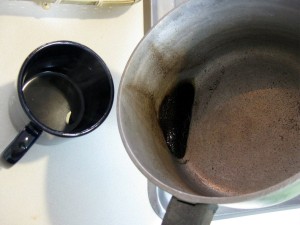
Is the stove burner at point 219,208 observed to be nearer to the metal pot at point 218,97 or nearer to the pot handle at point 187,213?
the metal pot at point 218,97

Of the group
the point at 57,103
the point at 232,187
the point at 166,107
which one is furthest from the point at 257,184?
the point at 57,103

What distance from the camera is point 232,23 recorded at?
0.63 meters

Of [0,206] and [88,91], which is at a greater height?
[88,91]

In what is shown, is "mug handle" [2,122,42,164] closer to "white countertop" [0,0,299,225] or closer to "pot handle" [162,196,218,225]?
"white countertop" [0,0,299,225]

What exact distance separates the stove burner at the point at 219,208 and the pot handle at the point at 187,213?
6.5 inches

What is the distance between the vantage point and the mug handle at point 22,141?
1.86 ft

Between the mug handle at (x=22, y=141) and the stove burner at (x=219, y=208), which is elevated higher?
the mug handle at (x=22, y=141)

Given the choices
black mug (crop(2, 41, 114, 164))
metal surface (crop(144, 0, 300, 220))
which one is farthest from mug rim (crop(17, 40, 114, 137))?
metal surface (crop(144, 0, 300, 220))

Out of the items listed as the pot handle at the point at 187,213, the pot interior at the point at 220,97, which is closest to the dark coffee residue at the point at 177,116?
the pot interior at the point at 220,97

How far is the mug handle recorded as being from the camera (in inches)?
22.4

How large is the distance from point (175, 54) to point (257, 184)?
198mm

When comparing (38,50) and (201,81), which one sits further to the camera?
(201,81)

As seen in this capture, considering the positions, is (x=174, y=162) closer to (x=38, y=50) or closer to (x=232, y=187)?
(x=232, y=187)

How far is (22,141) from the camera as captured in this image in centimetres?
57
